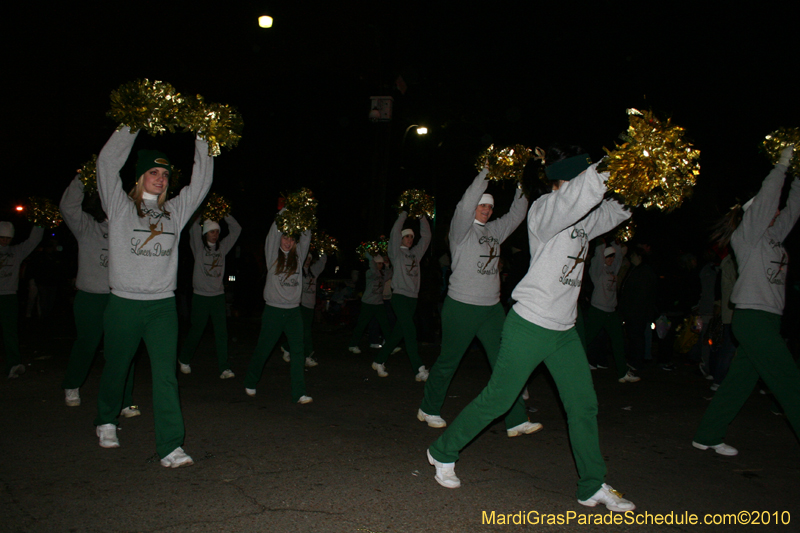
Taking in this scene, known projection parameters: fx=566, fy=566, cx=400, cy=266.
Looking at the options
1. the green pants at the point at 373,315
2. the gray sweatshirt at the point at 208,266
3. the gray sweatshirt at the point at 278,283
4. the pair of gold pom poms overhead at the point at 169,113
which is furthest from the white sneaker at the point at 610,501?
the green pants at the point at 373,315

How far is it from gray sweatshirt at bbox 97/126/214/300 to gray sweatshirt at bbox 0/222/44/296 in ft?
12.7

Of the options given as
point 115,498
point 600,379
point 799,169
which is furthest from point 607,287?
point 115,498

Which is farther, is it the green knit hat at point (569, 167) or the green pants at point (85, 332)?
the green pants at point (85, 332)

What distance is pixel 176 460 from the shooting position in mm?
4094

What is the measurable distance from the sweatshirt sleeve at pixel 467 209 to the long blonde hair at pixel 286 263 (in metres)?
2.00

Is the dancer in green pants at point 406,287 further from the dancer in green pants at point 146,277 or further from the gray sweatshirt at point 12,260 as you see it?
the gray sweatshirt at point 12,260

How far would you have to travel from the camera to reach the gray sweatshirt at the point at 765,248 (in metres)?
4.40

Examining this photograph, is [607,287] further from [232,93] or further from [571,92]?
[232,93]

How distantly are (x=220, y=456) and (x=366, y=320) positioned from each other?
6.07 m

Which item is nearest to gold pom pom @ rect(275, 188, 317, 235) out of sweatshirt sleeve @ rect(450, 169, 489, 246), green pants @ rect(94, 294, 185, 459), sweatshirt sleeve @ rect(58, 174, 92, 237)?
sweatshirt sleeve @ rect(450, 169, 489, 246)

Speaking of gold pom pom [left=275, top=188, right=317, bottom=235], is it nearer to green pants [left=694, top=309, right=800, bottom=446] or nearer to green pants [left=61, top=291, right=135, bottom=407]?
green pants [left=61, top=291, right=135, bottom=407]

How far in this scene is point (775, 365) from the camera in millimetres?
4309

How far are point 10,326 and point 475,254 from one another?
6122 millimetres

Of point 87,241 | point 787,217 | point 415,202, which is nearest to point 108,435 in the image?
point 87,241
